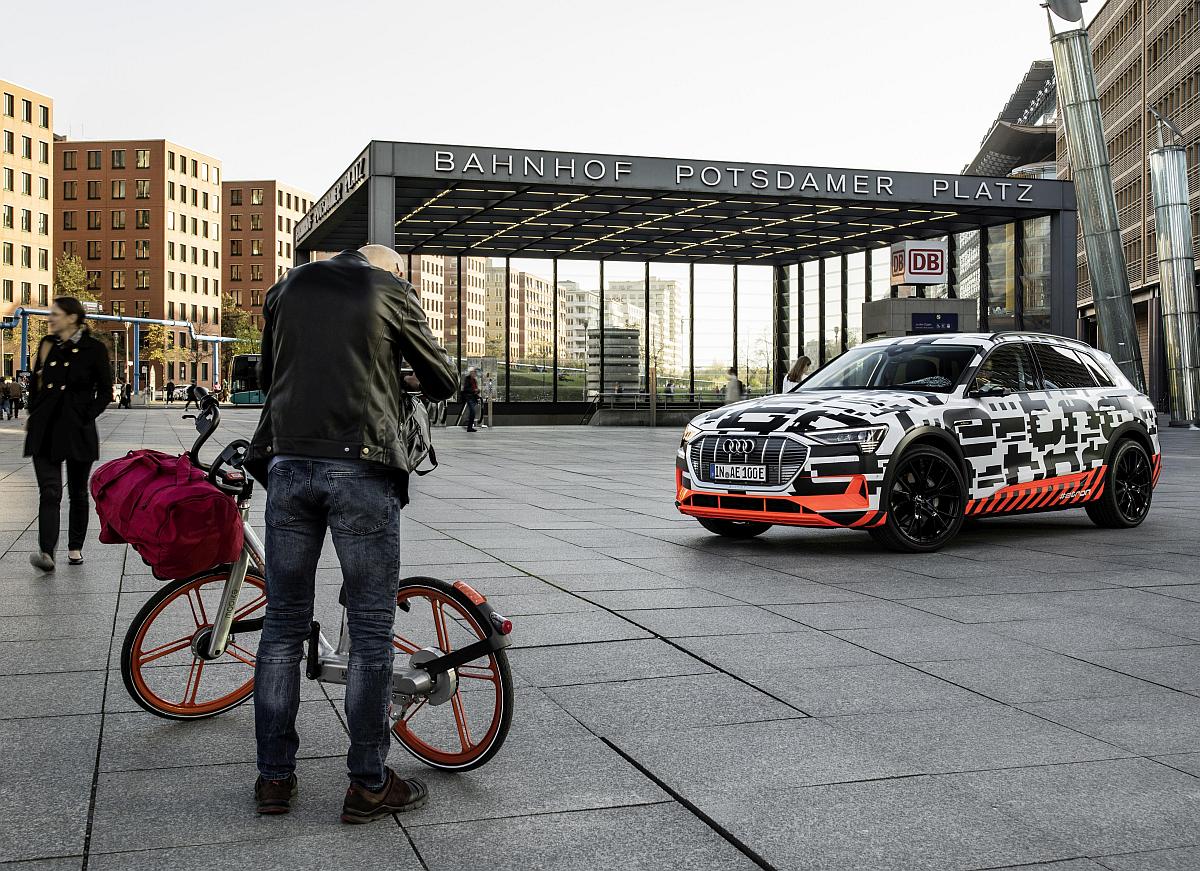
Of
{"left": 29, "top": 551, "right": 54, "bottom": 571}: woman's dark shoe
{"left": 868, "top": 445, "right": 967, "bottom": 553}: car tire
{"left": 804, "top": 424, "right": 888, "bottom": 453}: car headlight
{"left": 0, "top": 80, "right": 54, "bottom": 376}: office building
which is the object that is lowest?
{"left": 29, "top": 551, "right": 54, "bottom": 571}: woman's dark shoe

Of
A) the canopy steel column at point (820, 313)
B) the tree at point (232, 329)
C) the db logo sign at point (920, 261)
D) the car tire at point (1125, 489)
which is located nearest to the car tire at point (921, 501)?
the car tire at point (1125, 489)

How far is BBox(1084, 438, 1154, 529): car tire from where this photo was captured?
11719 millimetres

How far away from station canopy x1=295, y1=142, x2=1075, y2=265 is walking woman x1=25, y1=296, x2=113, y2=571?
1826 cm

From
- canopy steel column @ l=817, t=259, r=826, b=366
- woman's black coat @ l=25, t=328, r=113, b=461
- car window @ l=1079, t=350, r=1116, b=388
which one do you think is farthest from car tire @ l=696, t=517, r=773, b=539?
canopy steel column @ l=817, t=259, r=826, b=366

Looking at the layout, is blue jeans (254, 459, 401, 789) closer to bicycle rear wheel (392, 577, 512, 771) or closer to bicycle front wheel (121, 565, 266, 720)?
bicycle rear wheel (392, 577, 512, 771)

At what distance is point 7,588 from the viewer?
8.11 m

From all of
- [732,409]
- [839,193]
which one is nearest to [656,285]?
[839,193]

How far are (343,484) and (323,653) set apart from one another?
0.83 m

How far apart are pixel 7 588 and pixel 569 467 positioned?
13334 millimetres

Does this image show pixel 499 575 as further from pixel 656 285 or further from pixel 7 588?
pixel 656 285

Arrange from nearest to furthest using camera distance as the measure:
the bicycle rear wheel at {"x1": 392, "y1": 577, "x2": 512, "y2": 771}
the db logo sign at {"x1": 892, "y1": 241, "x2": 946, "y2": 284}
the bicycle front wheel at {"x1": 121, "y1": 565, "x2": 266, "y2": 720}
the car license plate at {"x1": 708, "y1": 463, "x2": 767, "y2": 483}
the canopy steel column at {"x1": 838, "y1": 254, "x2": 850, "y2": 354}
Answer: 1. the bicycle rear wheel at {"x1": 392, "y1": 577, "x2": 512, "y2": 771}
2. the bicycle front wheel at {"x1": 121, "y1": 565, "x2": 266, "y2": 720}
3. the car license plate at {"x1": 708, "y1": 463, "x2": 767, "y2": 483}
4. the db logo sign at {"x1": 892, "y1": 241, "x2": 946, "y2": 284}
5. the canopy steel column at {"x1": 838, "y1": 254, "x2": 850, "y2": 354}

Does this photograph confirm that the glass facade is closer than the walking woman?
No

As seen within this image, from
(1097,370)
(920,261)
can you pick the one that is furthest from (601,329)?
(1097,370)

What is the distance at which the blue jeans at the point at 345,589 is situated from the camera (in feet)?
12.6
